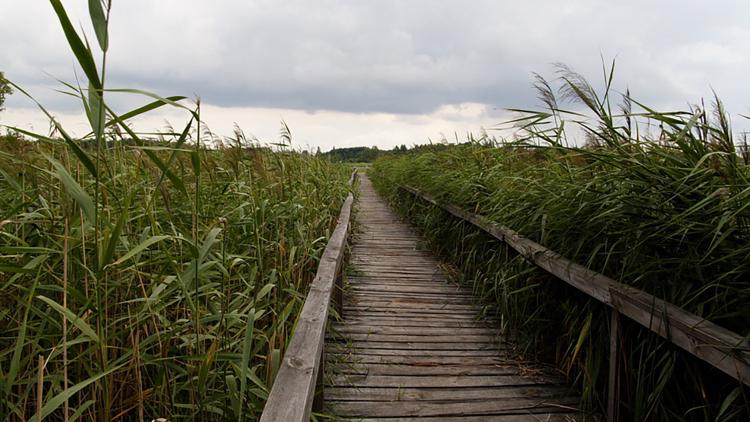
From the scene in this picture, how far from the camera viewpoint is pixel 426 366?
3.01m

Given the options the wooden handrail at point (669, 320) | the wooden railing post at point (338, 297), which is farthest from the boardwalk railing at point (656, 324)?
the wooden railing post at point (338, 297)

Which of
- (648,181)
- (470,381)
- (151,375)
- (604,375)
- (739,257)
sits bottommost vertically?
(470,381)

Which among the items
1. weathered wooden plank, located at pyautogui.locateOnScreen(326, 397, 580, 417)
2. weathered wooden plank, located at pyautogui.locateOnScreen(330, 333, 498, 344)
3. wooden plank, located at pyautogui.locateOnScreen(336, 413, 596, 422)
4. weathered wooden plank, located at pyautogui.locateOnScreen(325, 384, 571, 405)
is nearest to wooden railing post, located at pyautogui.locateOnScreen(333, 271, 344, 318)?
weathered wooden plank, located at pyautogui.locateOnScreen(330, 333, 498, 344)

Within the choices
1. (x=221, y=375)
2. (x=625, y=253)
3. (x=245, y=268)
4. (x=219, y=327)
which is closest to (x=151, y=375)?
(x=221, y=375)

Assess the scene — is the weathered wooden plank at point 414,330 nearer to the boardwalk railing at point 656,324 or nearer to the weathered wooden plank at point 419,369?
the weathered wooden plank at point 419,369

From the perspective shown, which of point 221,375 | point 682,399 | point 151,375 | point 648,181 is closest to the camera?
point 221,375

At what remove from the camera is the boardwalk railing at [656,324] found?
58.0 inches

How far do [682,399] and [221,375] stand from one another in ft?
5.90

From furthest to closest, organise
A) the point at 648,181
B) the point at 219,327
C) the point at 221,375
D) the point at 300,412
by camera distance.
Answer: the point at 648,181 < the point at 221,375 < the point at 219,327 < the point at 300,412

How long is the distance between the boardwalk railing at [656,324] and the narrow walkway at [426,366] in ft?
2.00

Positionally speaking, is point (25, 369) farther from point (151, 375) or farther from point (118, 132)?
point (118, 132)

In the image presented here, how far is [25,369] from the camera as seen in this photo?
1612 mm

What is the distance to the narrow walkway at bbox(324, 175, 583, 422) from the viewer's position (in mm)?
2482

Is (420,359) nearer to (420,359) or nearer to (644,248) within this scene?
(420,359)
